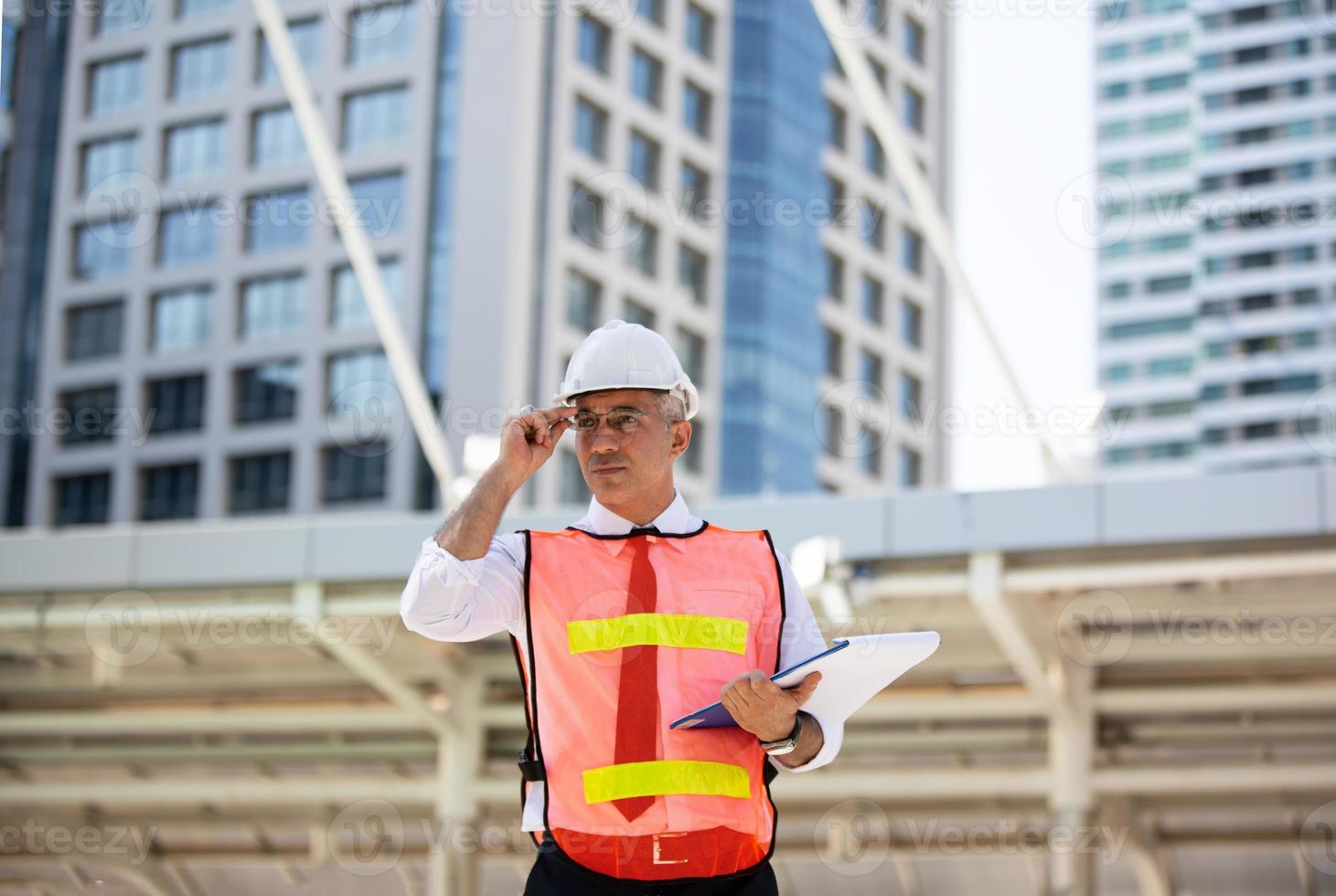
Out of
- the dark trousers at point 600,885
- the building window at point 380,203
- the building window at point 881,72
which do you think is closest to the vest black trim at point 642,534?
the dark trousers at point 600,885

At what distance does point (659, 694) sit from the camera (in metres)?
3.79

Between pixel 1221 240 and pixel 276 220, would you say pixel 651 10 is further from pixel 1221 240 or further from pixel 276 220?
pixel 1221 240

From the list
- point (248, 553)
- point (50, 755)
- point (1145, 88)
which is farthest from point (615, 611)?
point (1145, 88)

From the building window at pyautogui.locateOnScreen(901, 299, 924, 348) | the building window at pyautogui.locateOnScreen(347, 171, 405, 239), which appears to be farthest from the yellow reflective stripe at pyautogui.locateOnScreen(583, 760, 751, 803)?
the building window at pyautogui.locateOnScreen(901, 299, 924, 348)

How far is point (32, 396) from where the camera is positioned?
56.1 meters

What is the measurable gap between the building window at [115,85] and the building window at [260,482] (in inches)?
470

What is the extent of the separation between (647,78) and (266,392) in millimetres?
13524

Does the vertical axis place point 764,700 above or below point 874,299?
below

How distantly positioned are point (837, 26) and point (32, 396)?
152 ft

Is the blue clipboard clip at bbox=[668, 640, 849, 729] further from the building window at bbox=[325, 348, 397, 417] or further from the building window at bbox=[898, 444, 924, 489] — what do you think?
the building window at bbox=[898, 444, 924, 489]

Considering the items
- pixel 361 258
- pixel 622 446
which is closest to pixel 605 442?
pixel 622 446

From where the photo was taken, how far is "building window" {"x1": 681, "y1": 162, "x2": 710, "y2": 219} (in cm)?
5359

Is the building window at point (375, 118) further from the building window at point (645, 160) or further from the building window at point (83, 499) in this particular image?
the building window at point (83, 499)

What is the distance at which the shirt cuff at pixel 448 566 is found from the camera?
3705mm
